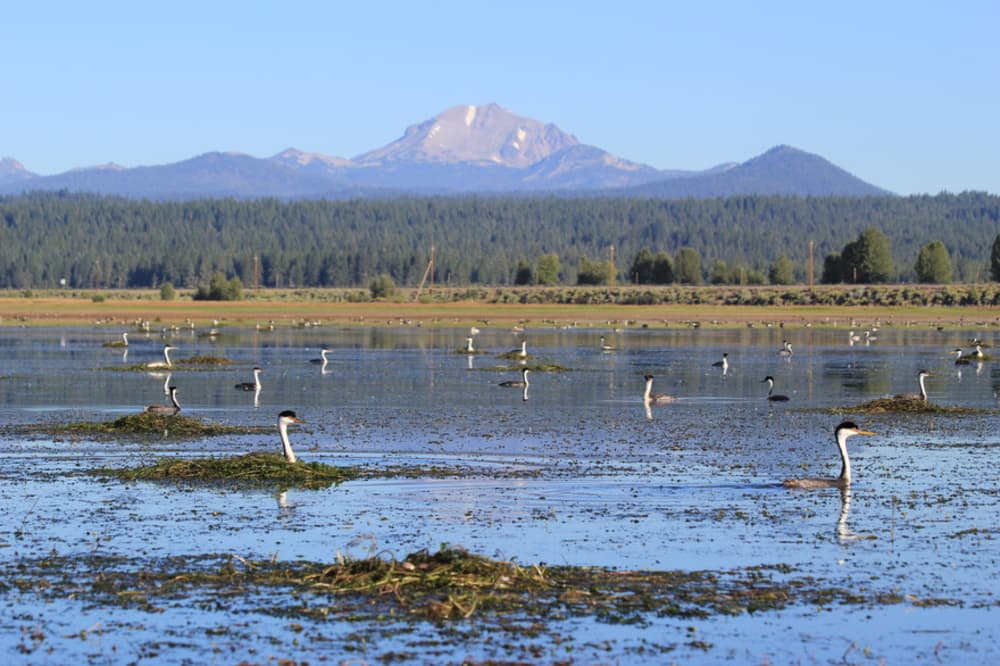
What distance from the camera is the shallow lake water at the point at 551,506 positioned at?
12.6m

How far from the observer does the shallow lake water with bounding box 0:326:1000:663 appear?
1258 centimetres

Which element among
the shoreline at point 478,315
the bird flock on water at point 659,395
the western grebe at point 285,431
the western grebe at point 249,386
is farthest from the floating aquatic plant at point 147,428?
the shoreline at point 478,315

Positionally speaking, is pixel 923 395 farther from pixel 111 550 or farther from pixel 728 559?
pixel 111 550

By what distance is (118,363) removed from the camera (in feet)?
166

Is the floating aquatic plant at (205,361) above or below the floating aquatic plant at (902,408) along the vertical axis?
below

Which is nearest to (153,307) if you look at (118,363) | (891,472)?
(118,363)

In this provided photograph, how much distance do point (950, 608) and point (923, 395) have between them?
70.9ft

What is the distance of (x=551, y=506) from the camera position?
1908 cm

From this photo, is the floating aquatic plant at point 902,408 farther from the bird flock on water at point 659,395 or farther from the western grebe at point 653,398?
the western grebe at point 653,398

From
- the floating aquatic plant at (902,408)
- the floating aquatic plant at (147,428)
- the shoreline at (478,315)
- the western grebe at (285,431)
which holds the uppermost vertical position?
the western grebe at (285,431)

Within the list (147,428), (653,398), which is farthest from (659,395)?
(147,428)

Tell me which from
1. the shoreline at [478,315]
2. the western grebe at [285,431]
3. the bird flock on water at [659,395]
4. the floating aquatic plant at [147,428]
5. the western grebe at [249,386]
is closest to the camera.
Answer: the bird flock on water at [659,395]

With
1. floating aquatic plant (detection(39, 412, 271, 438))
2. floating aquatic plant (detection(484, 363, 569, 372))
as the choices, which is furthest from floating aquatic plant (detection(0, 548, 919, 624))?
floating aquatic plant (detection(484, 363, 569, 372))

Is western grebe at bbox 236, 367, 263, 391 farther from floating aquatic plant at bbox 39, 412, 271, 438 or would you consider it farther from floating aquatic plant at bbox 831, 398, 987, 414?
floating aquatic plant at bbox 831, 398, 987, 414
